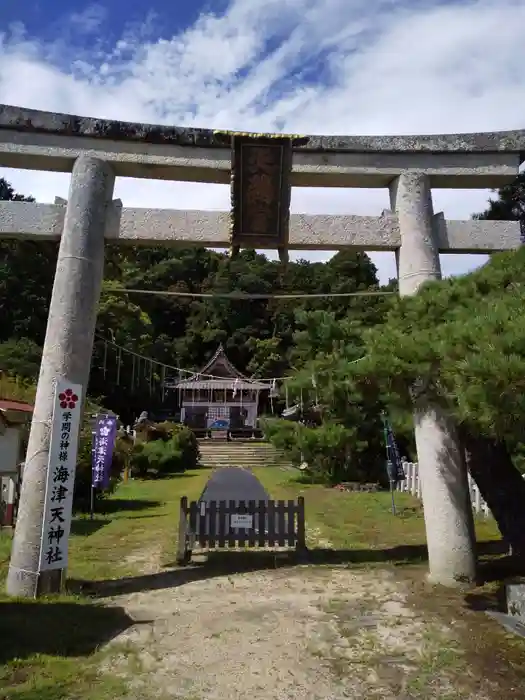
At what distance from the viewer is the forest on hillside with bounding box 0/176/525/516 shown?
3.73 m

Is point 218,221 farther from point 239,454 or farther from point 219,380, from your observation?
point 219,380

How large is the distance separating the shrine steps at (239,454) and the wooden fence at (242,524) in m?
20.8

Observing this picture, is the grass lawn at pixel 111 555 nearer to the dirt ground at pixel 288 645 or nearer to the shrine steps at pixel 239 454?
the dirt ground at pixel 288 645

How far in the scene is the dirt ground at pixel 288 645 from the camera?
3.74 metres

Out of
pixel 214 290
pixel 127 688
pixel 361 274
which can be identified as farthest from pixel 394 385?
pixel 214 290

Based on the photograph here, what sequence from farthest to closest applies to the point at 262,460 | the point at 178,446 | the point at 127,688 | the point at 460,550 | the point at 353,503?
the point at 262,460 < the point at 178,446 < the point at 353,503 < the point at 460,550 < the point at 127,688

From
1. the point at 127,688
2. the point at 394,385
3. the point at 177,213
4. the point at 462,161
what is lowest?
the point at 127,688

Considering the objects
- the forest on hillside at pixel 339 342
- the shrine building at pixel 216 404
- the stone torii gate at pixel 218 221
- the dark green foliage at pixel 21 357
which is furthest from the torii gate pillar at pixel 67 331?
the shrine building at pixel 216 404

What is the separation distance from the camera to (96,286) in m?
6.69

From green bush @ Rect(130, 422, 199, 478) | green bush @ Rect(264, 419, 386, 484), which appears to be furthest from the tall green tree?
green bush @ Rect(130, 422, 199, 478)

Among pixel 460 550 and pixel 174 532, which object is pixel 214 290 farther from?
pixel 460 550

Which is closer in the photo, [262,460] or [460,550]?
[460,550]

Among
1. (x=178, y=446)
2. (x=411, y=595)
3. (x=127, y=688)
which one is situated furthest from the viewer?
(x=178, y=446)

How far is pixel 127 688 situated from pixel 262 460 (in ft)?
91.3
